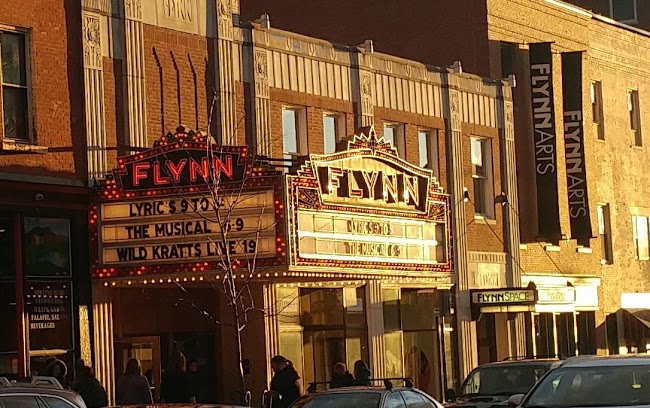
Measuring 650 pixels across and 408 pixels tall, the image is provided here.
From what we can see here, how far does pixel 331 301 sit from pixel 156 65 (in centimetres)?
720

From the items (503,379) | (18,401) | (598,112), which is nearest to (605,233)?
(598,112)

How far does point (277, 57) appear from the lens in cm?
2958

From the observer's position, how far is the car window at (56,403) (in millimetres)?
13055

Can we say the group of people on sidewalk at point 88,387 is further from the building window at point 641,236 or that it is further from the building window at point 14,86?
the building window at point 641,236

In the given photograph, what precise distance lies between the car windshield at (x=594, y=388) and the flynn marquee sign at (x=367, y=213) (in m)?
7.69

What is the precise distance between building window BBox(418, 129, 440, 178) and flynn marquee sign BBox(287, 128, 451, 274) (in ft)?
22.3

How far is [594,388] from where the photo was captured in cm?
1608

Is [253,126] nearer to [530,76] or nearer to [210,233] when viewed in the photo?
[210,233]

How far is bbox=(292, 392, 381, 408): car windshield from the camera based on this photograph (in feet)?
58.7

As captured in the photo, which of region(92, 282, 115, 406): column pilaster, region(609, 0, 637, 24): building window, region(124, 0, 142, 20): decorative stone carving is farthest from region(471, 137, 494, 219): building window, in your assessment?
region(609, 0, 637, 24): building window

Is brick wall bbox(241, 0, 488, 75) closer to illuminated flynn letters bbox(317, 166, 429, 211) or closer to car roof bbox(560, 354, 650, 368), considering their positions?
illuminated flynn letters bbox(317, 166, 429, 211)

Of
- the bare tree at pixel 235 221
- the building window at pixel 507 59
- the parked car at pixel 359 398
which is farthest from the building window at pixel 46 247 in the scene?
the building window at pixel 507 59

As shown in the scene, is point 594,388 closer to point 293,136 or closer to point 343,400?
point 343,400

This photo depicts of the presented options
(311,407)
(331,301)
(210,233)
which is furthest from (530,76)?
(311,407)
